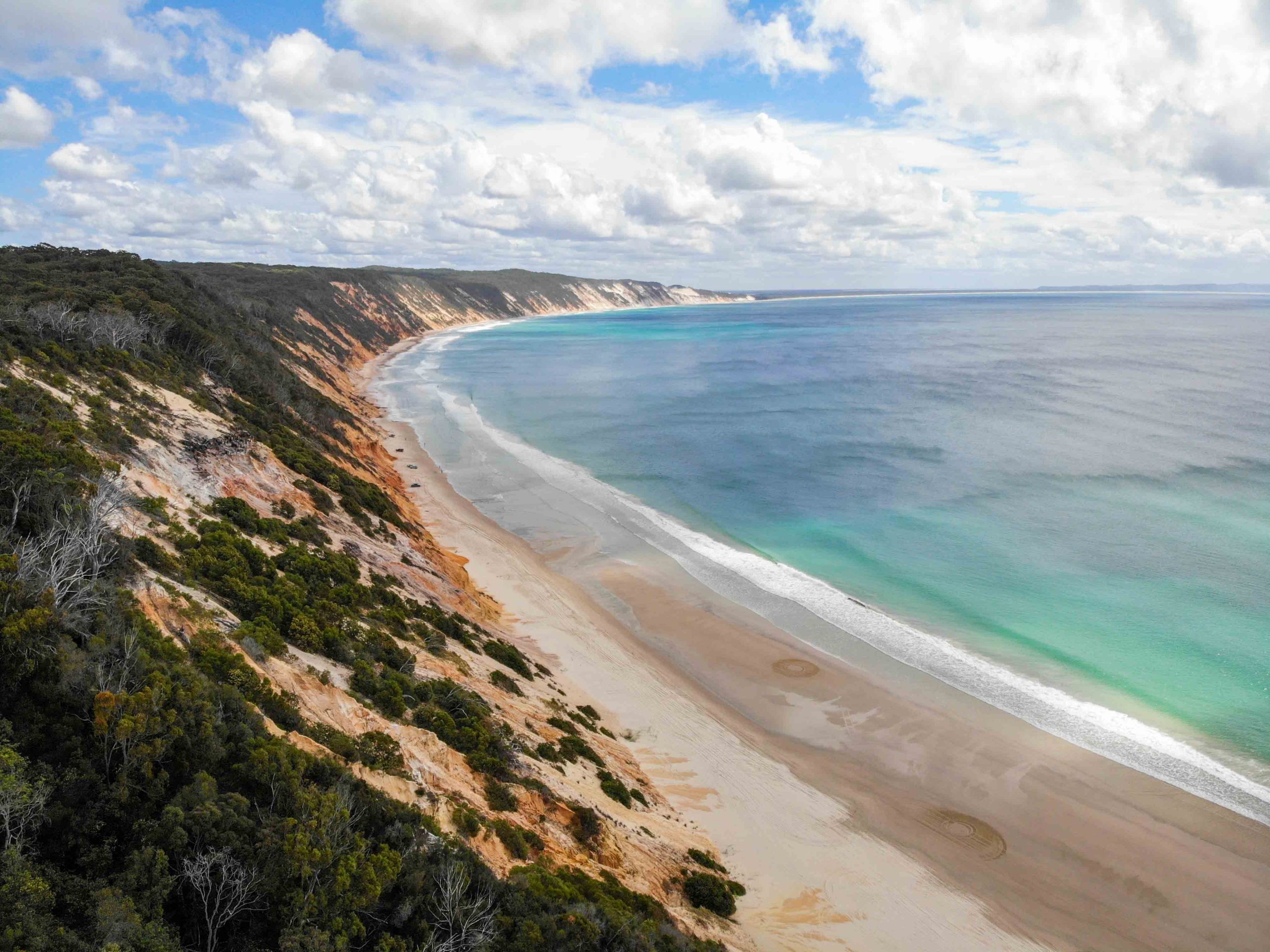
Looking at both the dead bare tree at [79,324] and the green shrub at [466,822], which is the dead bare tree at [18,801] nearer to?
the green shrub at [466,822]

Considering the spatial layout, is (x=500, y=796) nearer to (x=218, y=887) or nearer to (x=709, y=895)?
(x=709, y=895)

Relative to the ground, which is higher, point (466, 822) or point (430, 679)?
point (430, 679)

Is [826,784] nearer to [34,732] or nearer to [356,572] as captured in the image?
[356,572]

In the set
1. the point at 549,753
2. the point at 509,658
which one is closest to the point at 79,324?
the point at 509,658

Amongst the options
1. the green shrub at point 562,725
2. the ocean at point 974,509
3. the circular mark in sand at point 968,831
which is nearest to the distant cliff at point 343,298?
the ocean at point 974,509

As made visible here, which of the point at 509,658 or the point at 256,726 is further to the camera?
the point at 509,658

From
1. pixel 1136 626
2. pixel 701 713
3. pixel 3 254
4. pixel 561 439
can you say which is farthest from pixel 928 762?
pixel 3 254
